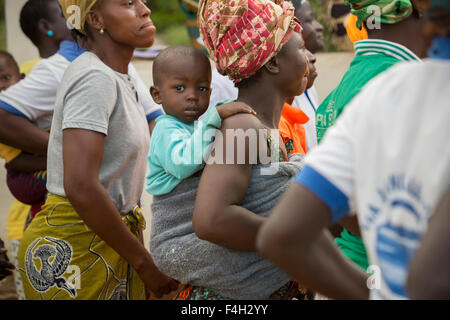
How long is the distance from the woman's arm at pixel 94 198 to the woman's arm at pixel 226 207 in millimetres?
699

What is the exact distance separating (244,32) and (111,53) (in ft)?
2.86

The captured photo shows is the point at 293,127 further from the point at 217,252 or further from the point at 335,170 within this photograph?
Result: the point at 335,170

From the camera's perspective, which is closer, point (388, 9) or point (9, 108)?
point (388, 9)

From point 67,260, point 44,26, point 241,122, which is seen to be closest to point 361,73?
point 241,122

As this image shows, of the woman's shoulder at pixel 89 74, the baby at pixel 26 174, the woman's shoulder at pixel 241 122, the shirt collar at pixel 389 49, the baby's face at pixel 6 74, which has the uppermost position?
the shirt collar at pixel 389 49

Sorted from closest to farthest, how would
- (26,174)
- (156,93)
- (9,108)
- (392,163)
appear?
(392,163)
(156,93)
(9,108)
(26,174)

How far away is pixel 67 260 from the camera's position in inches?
102

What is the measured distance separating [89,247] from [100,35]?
0.97 metres

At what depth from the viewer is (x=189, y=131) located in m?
2.32

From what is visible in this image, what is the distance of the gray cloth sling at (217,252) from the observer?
6.65 feet

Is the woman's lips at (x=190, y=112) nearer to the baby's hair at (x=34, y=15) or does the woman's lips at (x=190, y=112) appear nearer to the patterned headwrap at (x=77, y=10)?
the patterned headwrap at (x=77, y=10)

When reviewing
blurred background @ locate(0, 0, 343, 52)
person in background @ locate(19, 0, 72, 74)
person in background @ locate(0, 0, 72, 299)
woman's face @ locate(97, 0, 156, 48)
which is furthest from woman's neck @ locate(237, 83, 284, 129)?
blurred background @ locate(0, 0, 343, 52)

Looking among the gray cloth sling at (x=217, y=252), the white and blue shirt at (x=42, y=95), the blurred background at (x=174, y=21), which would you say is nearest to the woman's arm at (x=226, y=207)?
the gray cloth sling at (x=217, y=252)
